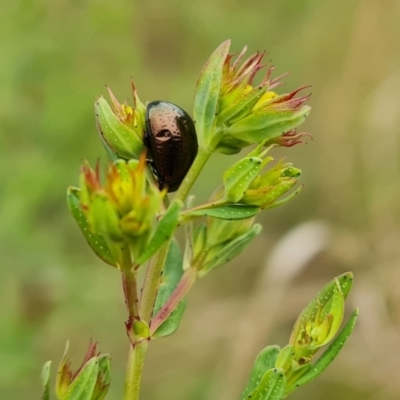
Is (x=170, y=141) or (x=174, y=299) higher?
(x=170, y=141)

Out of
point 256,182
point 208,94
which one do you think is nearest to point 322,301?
point 256,182

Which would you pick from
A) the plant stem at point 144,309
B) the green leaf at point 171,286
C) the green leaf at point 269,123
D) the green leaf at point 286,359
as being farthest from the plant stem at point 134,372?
the green leaf at point 269,123

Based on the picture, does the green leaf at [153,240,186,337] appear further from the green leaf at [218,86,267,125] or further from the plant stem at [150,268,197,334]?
the green leaf at [218,86,267,125]

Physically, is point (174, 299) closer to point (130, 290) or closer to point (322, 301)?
point (130, 290)

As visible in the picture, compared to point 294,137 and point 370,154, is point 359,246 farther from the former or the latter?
point 294,137

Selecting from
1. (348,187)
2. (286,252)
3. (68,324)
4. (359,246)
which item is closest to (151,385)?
(68,324)

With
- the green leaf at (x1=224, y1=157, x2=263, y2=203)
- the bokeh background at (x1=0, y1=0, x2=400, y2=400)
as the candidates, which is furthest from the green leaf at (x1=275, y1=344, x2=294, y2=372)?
the bokeh background at (x1=0, y1=0, x2=400, y2=400)
